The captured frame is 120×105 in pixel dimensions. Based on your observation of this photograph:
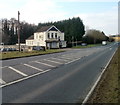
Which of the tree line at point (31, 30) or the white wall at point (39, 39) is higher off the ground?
the tree line at point (31, 30)

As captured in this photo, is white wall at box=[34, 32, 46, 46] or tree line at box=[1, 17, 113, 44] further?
tree line at box=[1, 17, 113, 44]

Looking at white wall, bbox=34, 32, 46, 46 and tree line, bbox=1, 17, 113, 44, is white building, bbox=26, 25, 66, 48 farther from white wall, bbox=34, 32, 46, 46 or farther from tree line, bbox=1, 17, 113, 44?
tree line, bbox=1, 17, 113, 44

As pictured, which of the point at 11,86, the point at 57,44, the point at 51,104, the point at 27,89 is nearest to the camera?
the point at 51,104

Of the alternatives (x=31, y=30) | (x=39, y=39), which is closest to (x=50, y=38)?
(x=39, y=39)

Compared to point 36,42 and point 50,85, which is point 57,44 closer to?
point 36,42

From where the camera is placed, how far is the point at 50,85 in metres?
10.6

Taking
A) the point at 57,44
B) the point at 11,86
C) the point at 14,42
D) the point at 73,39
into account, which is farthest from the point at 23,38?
the point at 11,86

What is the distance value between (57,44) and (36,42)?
28.7 feet

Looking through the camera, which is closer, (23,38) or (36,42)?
(36,42)

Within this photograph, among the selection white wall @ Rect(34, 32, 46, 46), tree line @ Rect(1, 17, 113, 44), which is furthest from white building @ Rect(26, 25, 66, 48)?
tree line @ Rect(1, 17, 113, 44)

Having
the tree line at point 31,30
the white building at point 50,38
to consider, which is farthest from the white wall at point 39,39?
the tree line at point 31,30

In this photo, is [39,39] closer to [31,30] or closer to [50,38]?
[50,38]

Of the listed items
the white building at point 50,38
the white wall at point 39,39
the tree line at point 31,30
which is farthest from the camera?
the tree line at point 31,30

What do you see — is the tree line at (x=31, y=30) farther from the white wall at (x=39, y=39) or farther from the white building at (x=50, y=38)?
the white building at (x=50, y=38)
